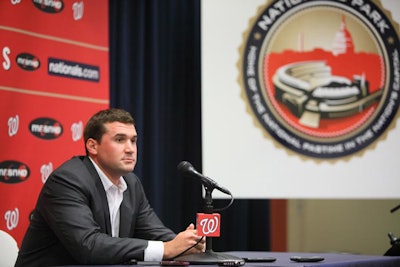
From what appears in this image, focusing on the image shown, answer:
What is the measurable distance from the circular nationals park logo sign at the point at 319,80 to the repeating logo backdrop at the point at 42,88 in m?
0.94

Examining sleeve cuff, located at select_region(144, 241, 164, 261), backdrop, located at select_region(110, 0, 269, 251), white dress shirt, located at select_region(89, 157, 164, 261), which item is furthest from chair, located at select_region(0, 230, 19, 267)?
backdrop, located at select_region(110, 0, 269, 251)

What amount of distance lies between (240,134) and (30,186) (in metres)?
1.28

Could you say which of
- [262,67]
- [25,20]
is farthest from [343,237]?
[25,20]

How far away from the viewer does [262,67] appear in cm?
443

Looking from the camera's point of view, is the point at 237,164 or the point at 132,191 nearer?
the point at 132,191

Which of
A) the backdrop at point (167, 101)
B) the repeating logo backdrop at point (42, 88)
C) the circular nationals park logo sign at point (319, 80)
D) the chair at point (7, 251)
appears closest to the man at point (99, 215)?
the chair at point (7, 251)

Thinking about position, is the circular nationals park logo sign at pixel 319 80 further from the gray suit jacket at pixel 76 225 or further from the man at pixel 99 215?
the gray suit jacket at pixel 76 225

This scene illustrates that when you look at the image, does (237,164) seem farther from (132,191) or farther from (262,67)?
(132,191)

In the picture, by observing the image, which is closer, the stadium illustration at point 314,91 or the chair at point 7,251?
the chair at point 7,251

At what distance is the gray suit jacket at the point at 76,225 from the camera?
269cm

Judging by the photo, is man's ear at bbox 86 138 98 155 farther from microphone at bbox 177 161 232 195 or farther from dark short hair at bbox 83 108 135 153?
microphone at bbox 177 161 232 195

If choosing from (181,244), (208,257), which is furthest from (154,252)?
(208,257)

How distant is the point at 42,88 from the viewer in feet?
13.0

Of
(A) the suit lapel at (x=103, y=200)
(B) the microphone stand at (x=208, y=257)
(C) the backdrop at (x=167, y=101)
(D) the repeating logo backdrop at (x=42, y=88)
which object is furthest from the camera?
(C) the backdrop at (x=167, y=101)
